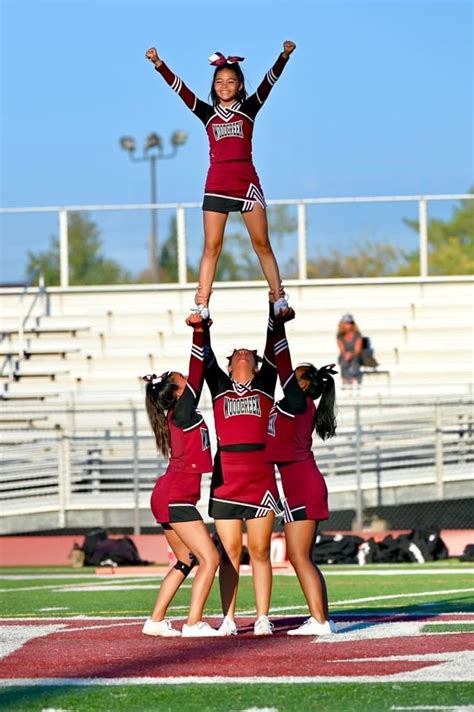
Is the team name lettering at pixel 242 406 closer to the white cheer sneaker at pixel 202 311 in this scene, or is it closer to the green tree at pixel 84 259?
the white cheer sneaker at pixel 202 311

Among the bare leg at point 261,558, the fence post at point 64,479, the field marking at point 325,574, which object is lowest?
the field marking at point 325,574

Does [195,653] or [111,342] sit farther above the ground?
[111,342]

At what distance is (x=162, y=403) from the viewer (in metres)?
8.44

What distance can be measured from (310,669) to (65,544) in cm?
1270

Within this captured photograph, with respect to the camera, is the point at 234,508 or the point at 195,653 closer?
the point at 195,653

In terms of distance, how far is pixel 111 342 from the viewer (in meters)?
23.4

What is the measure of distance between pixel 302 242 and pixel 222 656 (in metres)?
17.1

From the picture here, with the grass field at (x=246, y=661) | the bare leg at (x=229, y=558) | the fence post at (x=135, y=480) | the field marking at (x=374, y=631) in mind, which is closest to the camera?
the grass field at (x=246, y=661)

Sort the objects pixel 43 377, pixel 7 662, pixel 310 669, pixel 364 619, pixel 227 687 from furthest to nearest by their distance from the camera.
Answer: pixel 43 377 < pixel 364 619 < pixel 7 662 < pixel 310 669 < pixel 227 687

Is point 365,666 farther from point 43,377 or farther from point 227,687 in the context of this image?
point 43,377

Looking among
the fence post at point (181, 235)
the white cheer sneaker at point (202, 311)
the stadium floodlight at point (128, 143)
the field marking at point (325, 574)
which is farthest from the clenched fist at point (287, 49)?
the stadium floodlight at point (128, 143)

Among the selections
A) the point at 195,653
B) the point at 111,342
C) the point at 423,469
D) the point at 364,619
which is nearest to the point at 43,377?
the point at 111,342

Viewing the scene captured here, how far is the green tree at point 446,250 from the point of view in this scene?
24250 millimetres

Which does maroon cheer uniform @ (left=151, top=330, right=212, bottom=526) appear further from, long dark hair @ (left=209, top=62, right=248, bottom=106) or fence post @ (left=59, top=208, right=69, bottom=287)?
fence post @ (left=59, top=208, right=69, bottom=287)
